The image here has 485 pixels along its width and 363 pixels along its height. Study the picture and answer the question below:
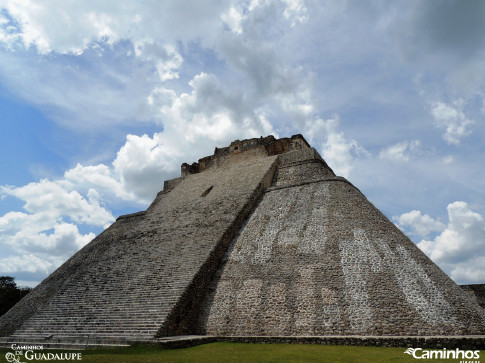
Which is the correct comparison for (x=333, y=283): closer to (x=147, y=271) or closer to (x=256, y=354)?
(x=256, y=354)

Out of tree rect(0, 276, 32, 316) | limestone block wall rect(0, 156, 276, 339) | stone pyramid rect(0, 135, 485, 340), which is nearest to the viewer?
stone pyramid rect(0, 135, 485, 340)

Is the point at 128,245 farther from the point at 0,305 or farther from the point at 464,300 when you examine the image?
the point at 0,305

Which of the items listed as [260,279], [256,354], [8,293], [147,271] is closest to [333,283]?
[260,279]

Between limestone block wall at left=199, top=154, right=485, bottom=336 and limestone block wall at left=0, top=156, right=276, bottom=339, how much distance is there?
76cm

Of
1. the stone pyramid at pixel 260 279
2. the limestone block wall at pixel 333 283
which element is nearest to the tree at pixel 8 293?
the stone pyramid at pixel 260 279

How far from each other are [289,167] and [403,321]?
394 inches

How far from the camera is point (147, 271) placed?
1076cm

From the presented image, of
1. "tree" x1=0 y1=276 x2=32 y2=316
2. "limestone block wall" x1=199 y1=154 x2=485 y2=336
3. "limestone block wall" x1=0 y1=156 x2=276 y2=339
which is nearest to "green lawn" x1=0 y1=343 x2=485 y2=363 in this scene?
"limestone block wall" x1=199 y1=154 x2=485 y2=336

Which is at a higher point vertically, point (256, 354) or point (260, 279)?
point (260, 279)

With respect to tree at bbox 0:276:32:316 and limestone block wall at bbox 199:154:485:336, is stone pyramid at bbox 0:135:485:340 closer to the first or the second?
limestone block wall at bbox 199:154:485:336

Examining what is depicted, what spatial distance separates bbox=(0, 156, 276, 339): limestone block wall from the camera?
8930 mm

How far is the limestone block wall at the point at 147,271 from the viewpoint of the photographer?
893 cm

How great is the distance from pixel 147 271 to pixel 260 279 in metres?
3.74

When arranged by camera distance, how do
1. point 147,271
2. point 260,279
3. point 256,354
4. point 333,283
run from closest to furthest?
point 256,354 < point 333,283 < point 260,279 < point 147,271
